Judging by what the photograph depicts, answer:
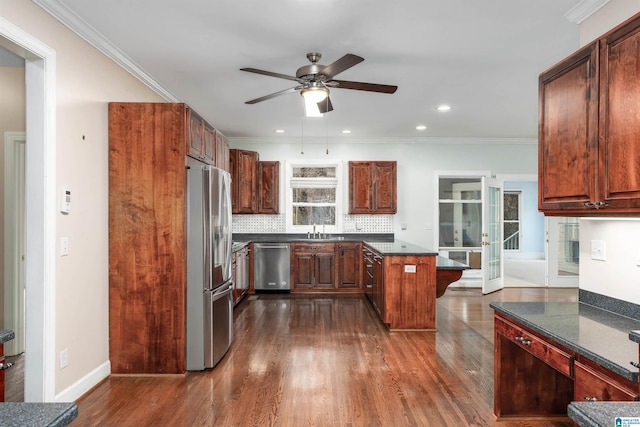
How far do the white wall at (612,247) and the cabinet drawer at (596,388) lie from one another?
0.74 metres

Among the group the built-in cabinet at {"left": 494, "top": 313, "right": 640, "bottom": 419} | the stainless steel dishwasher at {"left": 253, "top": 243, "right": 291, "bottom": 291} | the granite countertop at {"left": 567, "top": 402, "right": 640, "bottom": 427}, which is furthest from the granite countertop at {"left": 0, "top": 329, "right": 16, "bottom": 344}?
the stainless steel dishwasher at {"left": 253, "top": 243, "right": 291, "bottom": 291}

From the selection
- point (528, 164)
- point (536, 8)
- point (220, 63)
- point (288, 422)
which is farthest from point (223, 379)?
point (528, 164)

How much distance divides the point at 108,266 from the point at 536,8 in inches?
146

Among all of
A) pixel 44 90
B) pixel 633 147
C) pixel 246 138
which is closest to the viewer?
pixel 633 147

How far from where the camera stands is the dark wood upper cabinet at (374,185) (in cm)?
687

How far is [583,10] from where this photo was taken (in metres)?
Answer: 2.60

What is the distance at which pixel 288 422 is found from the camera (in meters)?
2.52

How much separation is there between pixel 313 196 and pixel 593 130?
5.53 meters

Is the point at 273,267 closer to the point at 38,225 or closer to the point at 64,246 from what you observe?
the point at 64,246

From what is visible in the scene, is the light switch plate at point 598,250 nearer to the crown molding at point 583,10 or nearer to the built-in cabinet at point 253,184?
the crown molding at point 583,10

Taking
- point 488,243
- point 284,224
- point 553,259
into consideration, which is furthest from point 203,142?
point 553,259

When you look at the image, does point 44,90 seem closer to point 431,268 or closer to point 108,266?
point 108,266

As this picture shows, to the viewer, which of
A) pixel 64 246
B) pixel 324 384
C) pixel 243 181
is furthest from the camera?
pixel 243 181

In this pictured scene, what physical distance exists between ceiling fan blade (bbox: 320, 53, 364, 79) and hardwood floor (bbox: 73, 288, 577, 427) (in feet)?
7.70
